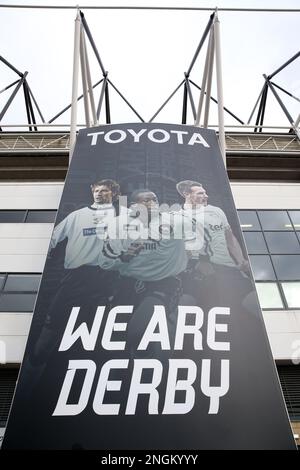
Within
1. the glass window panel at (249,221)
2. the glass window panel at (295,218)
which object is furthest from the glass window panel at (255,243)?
the glass window panel at (295,218)

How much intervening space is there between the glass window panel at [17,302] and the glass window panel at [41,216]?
3.45 metres

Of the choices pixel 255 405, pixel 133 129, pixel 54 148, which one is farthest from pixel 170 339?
pixel 54 148

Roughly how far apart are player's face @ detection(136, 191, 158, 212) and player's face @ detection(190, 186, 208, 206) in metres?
1.01

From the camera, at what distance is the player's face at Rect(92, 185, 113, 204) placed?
9820mm

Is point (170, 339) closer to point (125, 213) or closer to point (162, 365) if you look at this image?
point (162, 365)

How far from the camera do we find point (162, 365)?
6.60m

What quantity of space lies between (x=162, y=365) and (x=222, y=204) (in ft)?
16.1

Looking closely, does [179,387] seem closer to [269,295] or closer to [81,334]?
[81,334]

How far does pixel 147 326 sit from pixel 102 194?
13.9ft

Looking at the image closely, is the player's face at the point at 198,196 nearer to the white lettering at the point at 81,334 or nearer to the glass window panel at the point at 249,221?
the white lettering at the point at 81,334

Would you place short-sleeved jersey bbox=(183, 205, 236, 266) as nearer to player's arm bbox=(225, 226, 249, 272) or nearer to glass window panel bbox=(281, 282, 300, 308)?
player's arm bbox=(225, 226, 249, 272)
